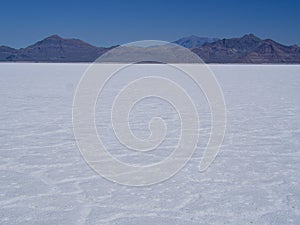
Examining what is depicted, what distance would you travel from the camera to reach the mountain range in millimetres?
143300

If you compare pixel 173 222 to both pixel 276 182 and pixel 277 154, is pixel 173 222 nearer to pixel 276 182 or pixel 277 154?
pixel 276 182

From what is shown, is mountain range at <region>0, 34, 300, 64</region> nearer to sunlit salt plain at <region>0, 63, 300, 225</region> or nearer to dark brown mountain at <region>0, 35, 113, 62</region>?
dark brown mountain at <region>0, 35, 113, 62</region>

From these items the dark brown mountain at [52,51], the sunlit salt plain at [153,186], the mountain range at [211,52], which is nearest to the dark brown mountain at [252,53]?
the mountain range at [211,52]

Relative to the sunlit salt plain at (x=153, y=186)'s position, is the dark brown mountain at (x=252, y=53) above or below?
above

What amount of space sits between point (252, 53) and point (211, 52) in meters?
20.3

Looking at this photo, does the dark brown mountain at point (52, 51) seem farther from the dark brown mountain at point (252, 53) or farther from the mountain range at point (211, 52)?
the dark brown mountain at point (252, 53)

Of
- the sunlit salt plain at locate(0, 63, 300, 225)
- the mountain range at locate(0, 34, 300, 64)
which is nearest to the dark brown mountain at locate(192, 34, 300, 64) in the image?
the mountain range at locate(0, 34, 300, 64)

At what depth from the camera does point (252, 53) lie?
145250 mm

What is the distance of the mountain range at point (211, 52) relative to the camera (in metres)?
143

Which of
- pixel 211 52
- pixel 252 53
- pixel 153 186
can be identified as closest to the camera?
pixel 153 186

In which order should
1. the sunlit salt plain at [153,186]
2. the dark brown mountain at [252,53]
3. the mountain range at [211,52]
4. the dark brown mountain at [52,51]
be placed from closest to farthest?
the sunlit salt plain at [153,186] < the dark brown mountain at [252,53] < the mountain range at [211,52] < the dark brown mountain at [52,51]

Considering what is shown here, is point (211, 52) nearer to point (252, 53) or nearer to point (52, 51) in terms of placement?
point (252, 53)

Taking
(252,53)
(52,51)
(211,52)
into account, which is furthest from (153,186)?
(52,51)

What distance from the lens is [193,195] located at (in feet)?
9.48
